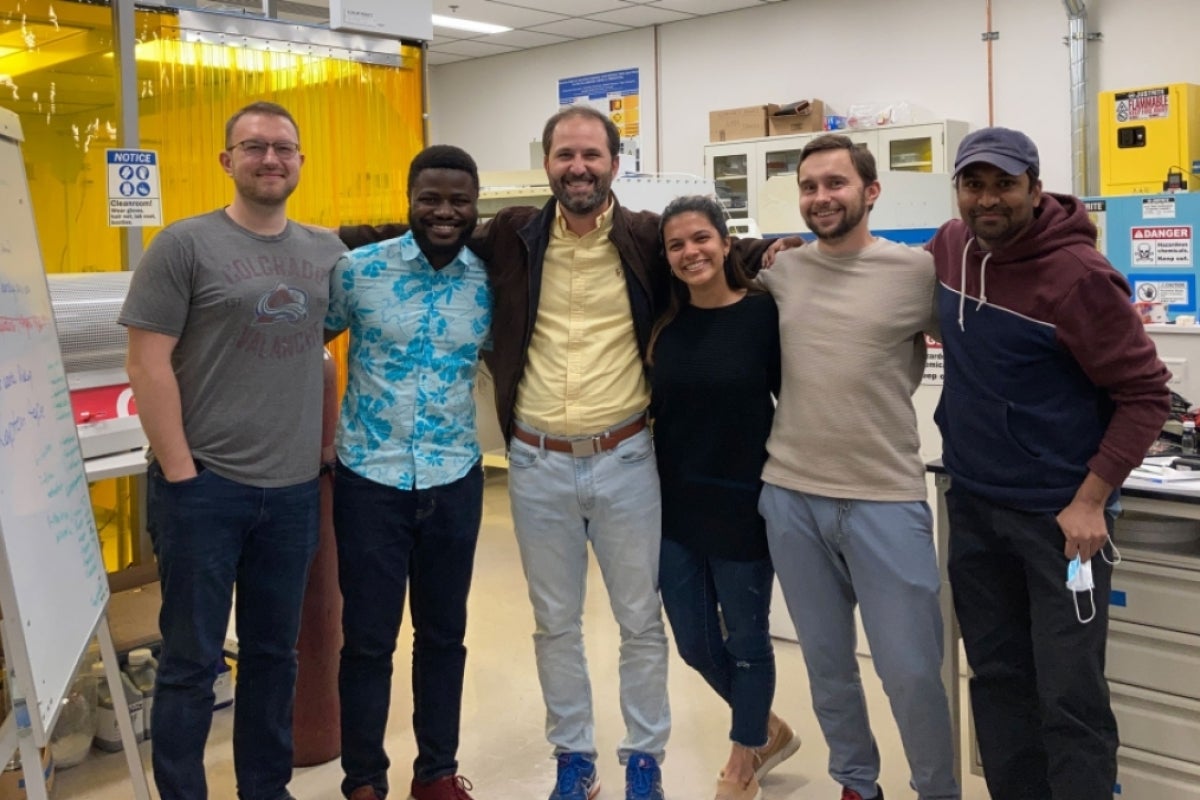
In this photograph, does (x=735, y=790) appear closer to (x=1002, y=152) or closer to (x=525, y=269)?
(x=525, y=269)

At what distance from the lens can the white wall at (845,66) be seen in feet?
20.6

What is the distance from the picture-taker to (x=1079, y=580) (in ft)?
6.13

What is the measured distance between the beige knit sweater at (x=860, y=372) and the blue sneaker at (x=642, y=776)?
75 centimetres

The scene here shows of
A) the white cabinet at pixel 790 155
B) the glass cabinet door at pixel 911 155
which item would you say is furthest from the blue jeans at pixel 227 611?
the glass cabinet door at pixel 911 155

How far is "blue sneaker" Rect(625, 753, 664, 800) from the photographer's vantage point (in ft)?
7.96

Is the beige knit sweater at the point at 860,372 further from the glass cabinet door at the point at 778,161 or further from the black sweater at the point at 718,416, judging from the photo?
the glass cabinet door at the point at 778,161

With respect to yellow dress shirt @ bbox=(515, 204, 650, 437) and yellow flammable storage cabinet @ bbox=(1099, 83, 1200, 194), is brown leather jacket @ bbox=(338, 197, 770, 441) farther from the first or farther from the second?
yellow flammable storage cabinet @ bbox=(1099, 83, 1200, 194)

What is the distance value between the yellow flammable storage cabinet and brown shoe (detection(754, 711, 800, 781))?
12.2 ft

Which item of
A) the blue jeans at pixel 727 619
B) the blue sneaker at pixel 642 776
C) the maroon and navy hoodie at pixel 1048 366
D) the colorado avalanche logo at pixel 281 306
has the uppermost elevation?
the colorado avalanche logo at pixel 281 306

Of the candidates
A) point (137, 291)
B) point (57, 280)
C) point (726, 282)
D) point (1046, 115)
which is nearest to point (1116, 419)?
point (726, 282)

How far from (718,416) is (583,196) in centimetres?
54

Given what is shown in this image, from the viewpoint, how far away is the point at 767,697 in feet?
8.02

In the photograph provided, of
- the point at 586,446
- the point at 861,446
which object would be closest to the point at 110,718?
the point at 586,446

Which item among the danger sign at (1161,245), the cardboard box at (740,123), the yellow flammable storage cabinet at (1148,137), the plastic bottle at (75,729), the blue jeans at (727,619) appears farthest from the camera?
the cardboard box at (740,123)
